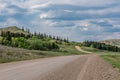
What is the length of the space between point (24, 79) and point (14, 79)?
22.7 inches

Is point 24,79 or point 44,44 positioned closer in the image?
point 24,79

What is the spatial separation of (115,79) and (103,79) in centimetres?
91

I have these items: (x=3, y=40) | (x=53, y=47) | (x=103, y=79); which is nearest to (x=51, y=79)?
(x=103, y=79)

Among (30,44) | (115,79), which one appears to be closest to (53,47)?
(30,44)

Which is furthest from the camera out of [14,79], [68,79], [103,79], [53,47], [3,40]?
[53,47]

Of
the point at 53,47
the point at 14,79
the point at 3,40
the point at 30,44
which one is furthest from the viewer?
the point at 53,47

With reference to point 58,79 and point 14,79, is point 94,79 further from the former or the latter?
point 14,79

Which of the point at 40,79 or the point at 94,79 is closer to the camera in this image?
the point at 40,79

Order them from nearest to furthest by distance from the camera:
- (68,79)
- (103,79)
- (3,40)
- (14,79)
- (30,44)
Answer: (14,79) < (68,79) < (103,79) < (3,40) < (30,44)

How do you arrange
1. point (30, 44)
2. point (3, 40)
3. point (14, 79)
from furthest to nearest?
point (30, 44), point (3, 40), point (14, 79)

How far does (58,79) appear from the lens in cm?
1873

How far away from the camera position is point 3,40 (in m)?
145

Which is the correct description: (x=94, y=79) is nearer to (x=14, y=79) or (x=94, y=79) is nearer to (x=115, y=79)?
(x=115, y=79)

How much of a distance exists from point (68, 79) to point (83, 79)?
892 mm
